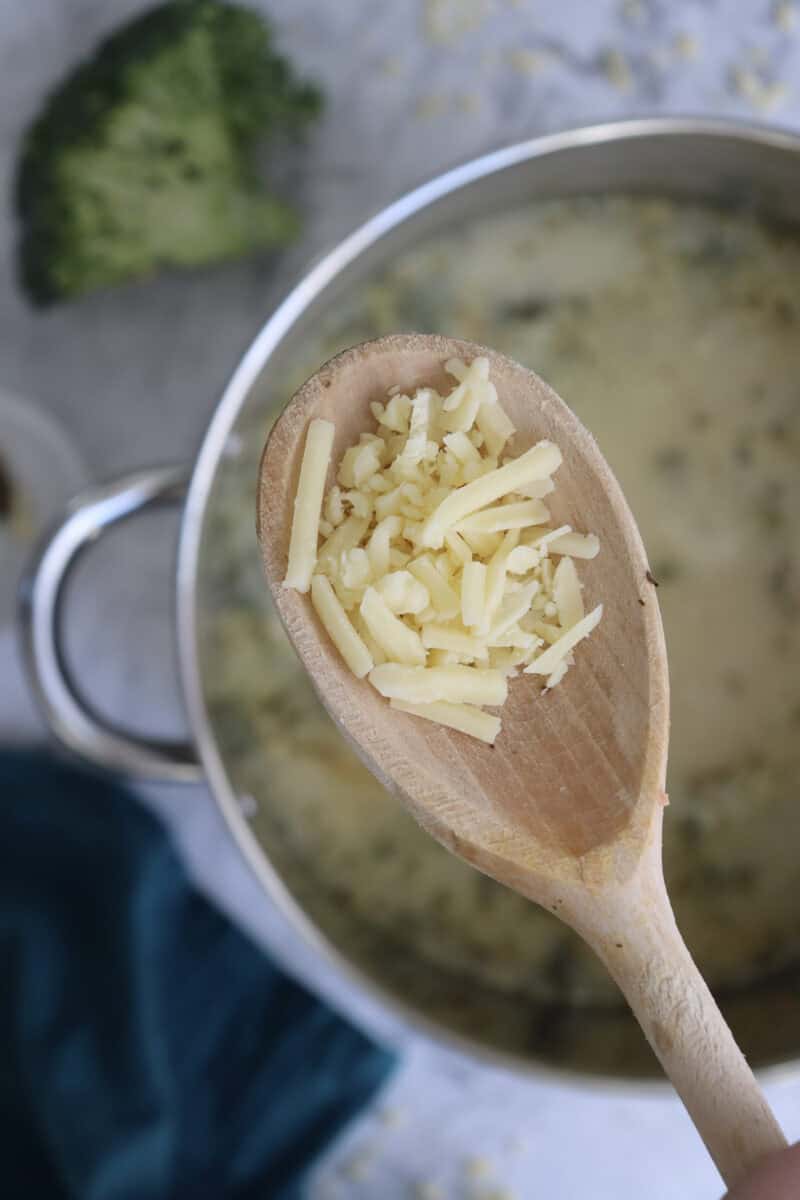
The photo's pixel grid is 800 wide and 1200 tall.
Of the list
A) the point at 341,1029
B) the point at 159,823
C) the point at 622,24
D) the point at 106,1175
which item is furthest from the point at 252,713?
the point at 622,24

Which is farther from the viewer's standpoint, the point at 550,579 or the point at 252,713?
the point at 252,713

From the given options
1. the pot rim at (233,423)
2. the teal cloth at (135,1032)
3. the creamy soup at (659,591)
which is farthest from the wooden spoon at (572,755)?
the teal cloth at (135,1032)

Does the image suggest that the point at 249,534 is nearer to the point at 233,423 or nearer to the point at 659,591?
the point at 233,423

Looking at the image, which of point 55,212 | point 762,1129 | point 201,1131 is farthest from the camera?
point 201,1131

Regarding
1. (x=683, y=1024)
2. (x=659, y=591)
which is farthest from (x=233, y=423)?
(x=683, y=1024)

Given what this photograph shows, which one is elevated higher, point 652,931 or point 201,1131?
point 652,931

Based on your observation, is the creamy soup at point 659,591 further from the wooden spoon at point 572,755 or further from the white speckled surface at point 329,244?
the wooden spoon at point 572,755

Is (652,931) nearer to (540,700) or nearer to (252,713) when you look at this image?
(540,700)
